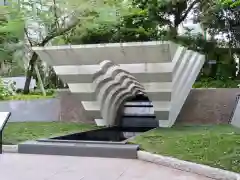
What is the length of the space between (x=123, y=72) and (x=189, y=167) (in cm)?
426

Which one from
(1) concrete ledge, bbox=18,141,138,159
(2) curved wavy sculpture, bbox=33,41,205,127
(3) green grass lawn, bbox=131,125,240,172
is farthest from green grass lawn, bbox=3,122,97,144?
(3) green grass lawn, bbox=131,125,240,172

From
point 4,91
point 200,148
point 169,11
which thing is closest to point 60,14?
point 4,91

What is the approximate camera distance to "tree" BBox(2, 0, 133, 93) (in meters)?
12.8

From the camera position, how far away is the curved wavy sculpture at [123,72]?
8.31 meters

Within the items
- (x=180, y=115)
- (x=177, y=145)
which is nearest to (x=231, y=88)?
(x=180, y=115)

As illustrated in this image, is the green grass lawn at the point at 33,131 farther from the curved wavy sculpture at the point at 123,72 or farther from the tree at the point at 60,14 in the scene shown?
the tree at the point at 60,14

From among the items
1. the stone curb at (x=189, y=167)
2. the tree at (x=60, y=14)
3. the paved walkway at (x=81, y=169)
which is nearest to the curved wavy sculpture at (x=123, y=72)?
the stone curb at (x=189, y=167)

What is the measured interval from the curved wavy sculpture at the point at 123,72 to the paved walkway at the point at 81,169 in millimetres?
2693

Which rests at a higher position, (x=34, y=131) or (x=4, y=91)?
(x=4, y=91)

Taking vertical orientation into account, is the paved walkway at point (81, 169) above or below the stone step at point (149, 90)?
below

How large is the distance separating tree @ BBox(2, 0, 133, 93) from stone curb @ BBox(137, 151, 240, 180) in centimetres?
735

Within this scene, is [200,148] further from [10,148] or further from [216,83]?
[216,83]

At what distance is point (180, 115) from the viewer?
11289 mm

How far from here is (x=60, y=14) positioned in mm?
13344
